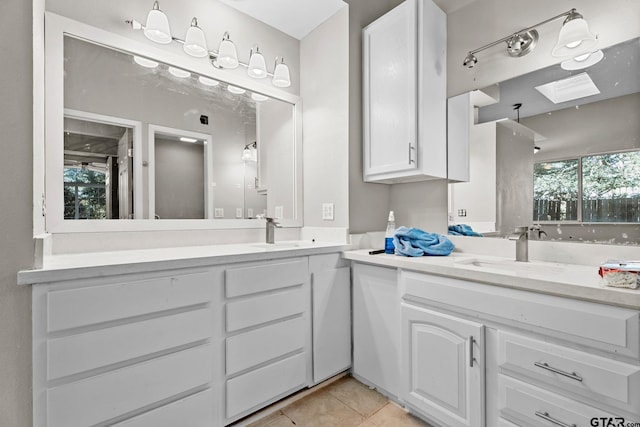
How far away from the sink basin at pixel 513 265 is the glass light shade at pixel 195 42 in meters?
1.88

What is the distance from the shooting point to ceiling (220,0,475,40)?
1978 mm

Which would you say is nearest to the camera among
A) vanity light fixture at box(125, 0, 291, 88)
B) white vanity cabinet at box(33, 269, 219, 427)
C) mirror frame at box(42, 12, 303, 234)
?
white vanity cabinet at box(33, 269, 219, 427)

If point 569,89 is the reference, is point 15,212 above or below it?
below

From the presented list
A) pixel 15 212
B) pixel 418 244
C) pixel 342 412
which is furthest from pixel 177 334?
pixel 418 244

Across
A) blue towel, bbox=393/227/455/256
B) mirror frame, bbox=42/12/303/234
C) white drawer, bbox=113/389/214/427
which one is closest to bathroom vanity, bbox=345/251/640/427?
blue towel, bbox=393/227/455/256

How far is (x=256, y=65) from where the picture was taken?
2.03 m

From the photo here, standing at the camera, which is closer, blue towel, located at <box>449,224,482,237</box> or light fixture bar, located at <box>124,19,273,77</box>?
light fixture bar, located at <box>124,19,273,77</box>

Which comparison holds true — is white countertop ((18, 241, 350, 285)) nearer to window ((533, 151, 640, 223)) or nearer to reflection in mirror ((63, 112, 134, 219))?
reflection in mirror ((63, 112, 134, 219))

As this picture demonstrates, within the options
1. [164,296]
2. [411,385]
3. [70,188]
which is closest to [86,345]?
[164,296]

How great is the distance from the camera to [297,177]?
2.33 meters

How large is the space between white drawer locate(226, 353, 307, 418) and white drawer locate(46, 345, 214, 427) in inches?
6.9

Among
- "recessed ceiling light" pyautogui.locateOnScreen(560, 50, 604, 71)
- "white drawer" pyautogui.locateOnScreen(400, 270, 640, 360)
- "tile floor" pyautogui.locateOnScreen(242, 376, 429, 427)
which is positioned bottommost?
"tile floor" pyautogui.locateOnScreen(242, 376, 429, 427)

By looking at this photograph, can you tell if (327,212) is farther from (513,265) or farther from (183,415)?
(183,415)

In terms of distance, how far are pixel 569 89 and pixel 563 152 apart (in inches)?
11.9
